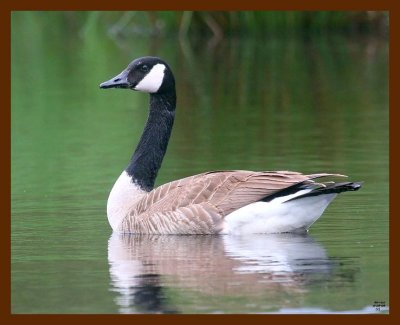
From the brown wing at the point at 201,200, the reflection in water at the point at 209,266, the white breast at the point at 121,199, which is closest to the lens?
the reflection in water at the point at 209,266

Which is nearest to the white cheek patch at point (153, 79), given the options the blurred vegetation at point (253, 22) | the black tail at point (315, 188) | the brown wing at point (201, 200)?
the brown wing at point (201, 200)

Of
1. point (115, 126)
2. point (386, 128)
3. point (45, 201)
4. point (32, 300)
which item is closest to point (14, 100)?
point (115, 126)

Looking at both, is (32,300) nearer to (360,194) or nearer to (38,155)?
(360,194)

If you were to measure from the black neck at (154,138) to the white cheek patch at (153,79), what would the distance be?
0.21 meters

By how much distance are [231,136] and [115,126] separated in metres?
3.10

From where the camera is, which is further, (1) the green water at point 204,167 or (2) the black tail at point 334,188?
(2) the black tail at point 334,188

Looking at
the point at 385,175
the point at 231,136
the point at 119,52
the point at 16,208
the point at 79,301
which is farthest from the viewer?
the point at 119,52

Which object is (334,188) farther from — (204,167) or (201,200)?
(204,167)

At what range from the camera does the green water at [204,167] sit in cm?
1041

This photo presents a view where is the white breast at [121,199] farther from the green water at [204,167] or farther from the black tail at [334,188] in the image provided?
the black tail at [334,188]

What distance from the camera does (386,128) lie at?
21719mm

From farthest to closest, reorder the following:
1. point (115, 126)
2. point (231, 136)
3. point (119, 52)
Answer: point (119, 52), point (115, 126), point (231, 136)

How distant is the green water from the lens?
1041 centimetres

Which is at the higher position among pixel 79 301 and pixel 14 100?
pixel 14 100
